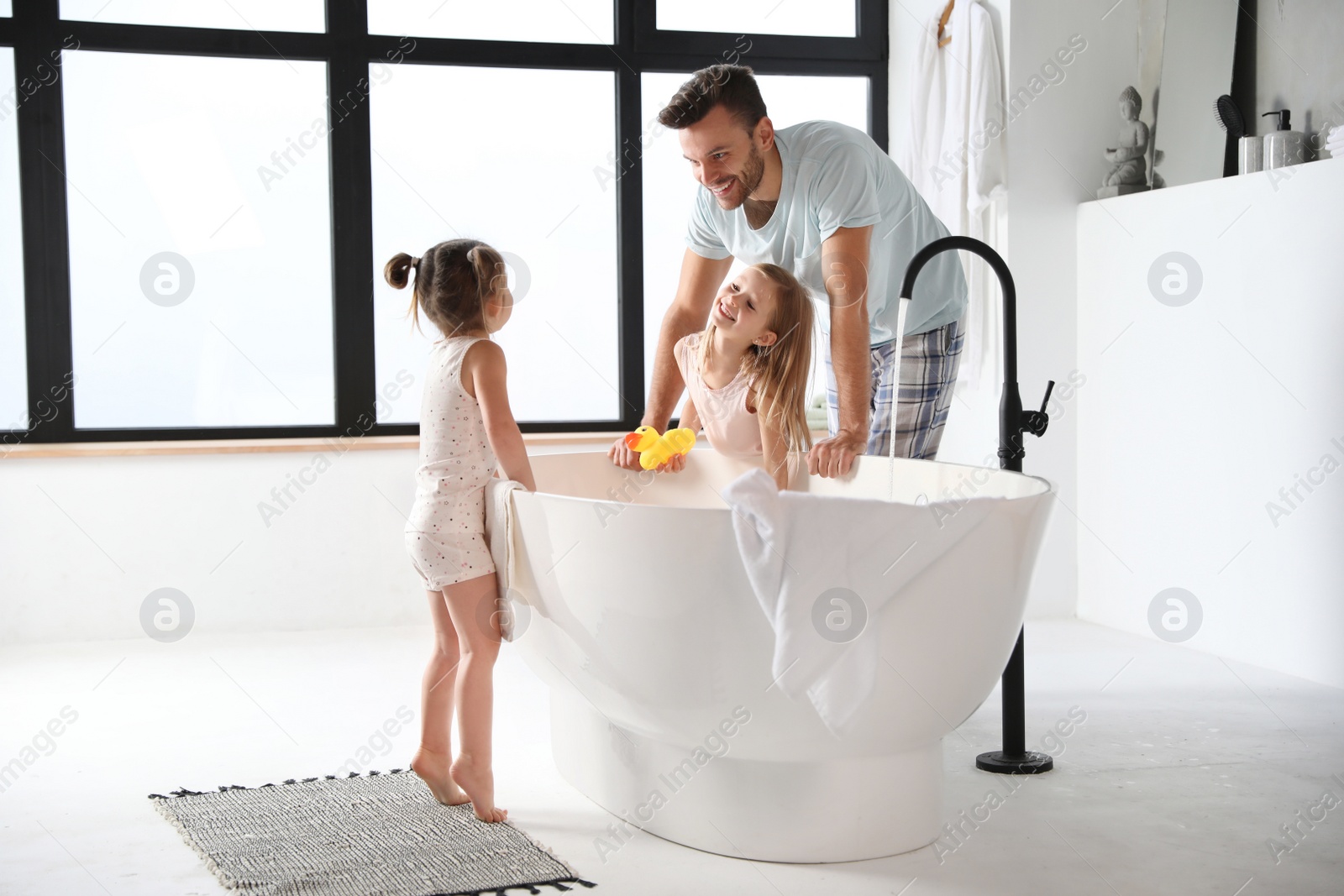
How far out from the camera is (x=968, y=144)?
313cm

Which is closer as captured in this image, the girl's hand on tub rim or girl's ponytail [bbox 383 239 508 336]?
girl's ponytail [bbox 383 239 508 336]

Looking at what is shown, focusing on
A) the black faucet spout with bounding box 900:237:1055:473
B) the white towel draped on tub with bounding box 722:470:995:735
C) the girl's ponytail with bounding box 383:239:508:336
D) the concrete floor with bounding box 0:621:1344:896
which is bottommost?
the concrete floor with bounding box 0:621:1344:896

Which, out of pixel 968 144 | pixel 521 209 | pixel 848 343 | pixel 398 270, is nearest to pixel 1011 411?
pixel 848 343

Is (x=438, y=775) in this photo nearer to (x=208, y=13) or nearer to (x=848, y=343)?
(x=848, y=343)

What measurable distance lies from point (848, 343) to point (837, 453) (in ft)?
0.61

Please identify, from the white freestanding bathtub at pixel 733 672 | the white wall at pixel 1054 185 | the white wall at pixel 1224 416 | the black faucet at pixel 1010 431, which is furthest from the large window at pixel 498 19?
the white freestanding bathtub at pixel 733 672

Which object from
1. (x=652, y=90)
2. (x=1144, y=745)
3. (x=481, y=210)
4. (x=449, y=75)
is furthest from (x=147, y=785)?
(x=652, y=90)

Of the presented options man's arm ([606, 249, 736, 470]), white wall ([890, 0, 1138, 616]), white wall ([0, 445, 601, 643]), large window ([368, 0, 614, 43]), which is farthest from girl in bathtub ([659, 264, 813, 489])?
large window ([368, 0, 614, 43])

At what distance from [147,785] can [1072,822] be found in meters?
1.46

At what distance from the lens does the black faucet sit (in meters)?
1.85

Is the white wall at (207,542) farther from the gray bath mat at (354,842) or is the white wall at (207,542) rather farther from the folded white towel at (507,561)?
the folded white towel at (507,561)

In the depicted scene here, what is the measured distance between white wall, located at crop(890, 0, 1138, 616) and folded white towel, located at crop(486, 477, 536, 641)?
175 centimetres

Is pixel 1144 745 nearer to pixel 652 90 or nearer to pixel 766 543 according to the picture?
pixel 766 543

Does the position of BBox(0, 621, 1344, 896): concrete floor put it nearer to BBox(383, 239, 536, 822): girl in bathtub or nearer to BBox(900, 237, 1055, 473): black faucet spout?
BBox(383, 239, 536, 822): girl in bathtub
